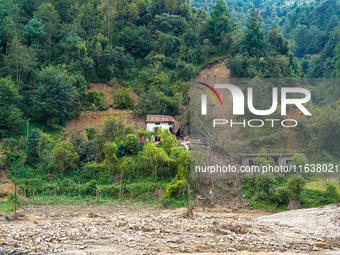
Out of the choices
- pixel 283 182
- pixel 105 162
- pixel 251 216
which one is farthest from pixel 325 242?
pixel 105 162

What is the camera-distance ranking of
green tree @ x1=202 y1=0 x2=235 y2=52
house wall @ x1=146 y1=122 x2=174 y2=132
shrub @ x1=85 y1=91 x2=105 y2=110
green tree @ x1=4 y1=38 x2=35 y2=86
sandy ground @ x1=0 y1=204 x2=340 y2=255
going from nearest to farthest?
sandy ground @ x1=0 y1=204 x2=340 y2=255 < house wall @ x1=146 y1=122 x2=174 y2=132 < green tree @ x1=4 y1=38 x2=35 y2=86 < shrub @ x1=85 y1=91 x2=105 y2=110 < green tree @ x1=202 y1=0 x2=235 y2=52

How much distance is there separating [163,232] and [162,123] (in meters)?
13.2

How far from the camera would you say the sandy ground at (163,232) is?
12719mm

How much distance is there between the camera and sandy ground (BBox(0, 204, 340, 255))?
41.7 ft

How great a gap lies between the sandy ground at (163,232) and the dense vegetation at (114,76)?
382cm

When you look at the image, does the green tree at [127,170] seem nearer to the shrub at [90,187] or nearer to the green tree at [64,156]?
the shrub at [90,187]

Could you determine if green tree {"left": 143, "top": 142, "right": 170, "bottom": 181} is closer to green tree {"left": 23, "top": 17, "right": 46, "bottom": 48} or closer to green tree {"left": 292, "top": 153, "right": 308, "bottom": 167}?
green tree {"left": 292, "top": 153, "right": 308, "bottom": 167}

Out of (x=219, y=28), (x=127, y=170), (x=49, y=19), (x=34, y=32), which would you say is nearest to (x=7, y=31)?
→ (x=34, y=32)

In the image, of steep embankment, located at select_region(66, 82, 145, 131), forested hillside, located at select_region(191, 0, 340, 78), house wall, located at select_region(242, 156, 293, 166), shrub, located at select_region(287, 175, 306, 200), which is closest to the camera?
shrub, located at select_region(287, 175, 306, 200)

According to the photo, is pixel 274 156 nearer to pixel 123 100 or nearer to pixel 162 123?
pixel 162 123

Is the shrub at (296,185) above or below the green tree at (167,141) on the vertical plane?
below

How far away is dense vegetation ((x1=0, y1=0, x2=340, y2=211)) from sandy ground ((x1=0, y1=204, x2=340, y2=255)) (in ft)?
12.5

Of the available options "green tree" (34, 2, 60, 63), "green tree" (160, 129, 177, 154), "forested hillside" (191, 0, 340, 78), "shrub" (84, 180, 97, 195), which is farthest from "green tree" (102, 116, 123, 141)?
"forested hillside" (191, 0, 340, 78)

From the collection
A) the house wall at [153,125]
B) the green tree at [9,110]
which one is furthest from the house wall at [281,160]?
the green tree at [9,110]
